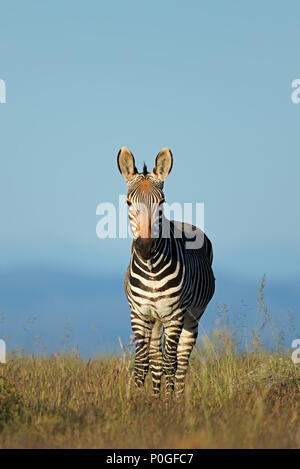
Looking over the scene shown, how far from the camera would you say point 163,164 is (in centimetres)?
1049

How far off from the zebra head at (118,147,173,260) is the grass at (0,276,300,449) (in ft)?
6.87

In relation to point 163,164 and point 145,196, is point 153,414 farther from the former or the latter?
point 163,164

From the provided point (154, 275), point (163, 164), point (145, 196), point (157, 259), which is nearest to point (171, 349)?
point (154, 275)

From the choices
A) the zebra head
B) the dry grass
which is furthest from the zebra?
the dry grass

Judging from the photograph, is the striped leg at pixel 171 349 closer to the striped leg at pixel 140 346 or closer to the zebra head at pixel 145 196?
the striped leg at pixel 140 346

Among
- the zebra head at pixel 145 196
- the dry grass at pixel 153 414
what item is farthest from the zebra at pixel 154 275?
the dry grass at pixel 153 414

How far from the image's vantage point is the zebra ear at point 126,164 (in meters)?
10.4

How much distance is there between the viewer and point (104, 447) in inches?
273

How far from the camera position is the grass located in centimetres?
711

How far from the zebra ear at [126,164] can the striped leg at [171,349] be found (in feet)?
8.37

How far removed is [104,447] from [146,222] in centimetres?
374

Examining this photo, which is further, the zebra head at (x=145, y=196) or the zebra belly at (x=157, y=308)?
the zebra belly at (x=157, y=308)
